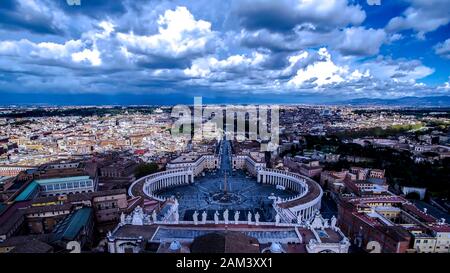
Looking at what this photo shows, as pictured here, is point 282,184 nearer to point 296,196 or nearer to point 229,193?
point 296,196

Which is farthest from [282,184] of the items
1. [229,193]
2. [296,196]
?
[229,193]

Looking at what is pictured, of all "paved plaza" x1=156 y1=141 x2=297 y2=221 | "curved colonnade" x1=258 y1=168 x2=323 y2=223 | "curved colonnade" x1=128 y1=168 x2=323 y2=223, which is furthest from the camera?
"paved plaza" x1=156 y1=141 x2=297 y2=221

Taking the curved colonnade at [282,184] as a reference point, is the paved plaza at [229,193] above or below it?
below

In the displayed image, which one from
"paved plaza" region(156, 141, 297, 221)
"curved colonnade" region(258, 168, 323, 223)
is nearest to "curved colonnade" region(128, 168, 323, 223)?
"curved colonnade" region(258, 168, 323, 223)

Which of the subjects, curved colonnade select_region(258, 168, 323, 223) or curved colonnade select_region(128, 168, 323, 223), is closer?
curved colonnade select_region(258, 168, 323, 223)

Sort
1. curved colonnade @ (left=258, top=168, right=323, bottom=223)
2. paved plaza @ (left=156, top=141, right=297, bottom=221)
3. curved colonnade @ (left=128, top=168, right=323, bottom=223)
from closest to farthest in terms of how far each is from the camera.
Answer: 1. curved colonnade @ (left=258, top=168, right=323, bottom=223)
2. curved colonnade @ (left=128, top=168, right=323, bottom=223)
3. paved plaza @ (left=156, top=141, right=297, bottom=221)

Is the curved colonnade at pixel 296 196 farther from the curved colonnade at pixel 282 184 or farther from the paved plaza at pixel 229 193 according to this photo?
the paved plaza at pixel 229 193

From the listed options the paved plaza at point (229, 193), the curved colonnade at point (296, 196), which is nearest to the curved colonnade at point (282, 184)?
the curved colonnade at point (296, 196)

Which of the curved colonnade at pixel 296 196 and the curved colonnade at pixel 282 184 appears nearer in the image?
the curved colonnade at pixel 296 196

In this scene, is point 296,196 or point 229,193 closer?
point 296,196

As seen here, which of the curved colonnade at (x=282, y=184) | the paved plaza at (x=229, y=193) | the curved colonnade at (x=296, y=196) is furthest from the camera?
the paved plaza at (x=229, y=193)

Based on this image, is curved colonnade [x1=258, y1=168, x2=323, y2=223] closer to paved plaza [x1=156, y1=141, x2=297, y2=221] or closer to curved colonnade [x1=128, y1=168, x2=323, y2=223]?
curved colonnade [x1=128, y1=168, x2=323, y2=223]
